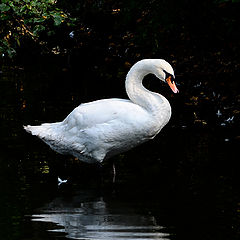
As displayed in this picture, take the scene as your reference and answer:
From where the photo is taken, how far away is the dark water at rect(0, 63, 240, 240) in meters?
7.08

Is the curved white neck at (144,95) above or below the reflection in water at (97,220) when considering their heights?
above

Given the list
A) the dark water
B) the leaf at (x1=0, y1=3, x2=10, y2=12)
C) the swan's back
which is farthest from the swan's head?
the leaf at (x1=0, y1=3, x2=10, y2=12)

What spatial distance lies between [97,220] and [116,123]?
5.64 ft

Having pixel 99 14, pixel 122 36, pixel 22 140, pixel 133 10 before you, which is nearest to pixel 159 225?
pixel 22 140

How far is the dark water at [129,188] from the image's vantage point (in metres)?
7.08

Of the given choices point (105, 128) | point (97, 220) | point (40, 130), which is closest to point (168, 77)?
point (105, 128)

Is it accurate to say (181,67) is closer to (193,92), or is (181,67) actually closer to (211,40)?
(211,40)

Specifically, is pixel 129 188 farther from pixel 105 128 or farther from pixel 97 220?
pixel 97 220

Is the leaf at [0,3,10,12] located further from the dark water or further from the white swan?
the dark water

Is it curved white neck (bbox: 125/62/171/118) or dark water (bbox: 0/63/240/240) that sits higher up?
curved white neck (bbox: 125/62/171/118)

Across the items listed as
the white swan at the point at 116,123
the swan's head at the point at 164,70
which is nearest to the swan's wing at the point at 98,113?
the white swan at the point at 116,123

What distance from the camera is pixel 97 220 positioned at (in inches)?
292

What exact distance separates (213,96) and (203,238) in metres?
8.02

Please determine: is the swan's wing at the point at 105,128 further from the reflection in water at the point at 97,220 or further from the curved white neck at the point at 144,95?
the reflection in water at the point at 97,220
